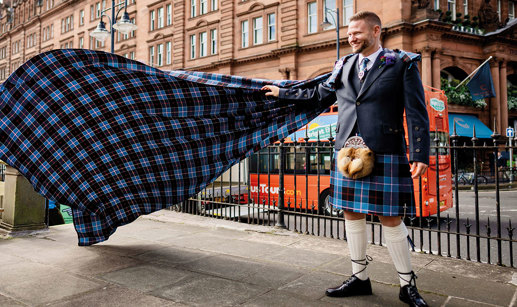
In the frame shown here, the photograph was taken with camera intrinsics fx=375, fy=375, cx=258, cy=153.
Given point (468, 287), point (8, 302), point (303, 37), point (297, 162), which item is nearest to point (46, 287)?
point (8, 302)

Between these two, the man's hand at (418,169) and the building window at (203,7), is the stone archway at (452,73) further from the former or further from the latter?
the man's hand at (418,169)

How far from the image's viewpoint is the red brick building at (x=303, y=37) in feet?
71.1

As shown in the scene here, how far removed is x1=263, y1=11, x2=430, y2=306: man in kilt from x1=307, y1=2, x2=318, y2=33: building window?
938 inches

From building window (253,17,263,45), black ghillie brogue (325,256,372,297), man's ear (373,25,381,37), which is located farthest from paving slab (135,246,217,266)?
building window (253,17,263,45)

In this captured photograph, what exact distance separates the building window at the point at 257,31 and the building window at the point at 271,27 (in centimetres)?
73

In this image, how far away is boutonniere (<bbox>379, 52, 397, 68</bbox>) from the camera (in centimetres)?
294

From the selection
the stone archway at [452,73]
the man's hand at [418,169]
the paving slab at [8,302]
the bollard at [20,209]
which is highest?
the stone archway at [452,73]

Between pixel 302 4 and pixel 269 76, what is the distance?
544cm

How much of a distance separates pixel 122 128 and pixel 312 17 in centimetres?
2399

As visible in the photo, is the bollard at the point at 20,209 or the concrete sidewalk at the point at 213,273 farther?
the bollard at the point at 20,209

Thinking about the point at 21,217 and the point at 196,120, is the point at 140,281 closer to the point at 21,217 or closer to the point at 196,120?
the point at 196,120

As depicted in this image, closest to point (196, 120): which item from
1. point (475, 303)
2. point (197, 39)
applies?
point (475, 303)

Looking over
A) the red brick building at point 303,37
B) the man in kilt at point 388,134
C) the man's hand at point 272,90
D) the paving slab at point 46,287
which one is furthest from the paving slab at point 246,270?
the red brick building at point 303,37

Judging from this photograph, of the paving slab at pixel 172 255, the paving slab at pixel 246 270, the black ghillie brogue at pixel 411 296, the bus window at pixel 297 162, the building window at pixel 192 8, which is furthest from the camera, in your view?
the building window at pixel 192 8
